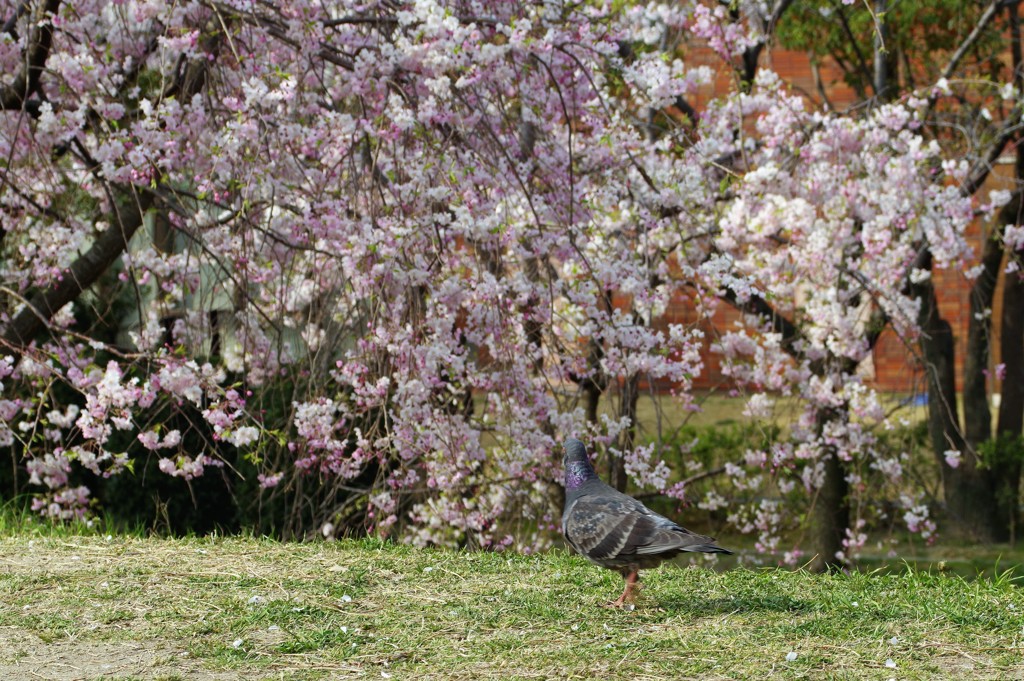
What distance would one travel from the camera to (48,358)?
21.7 feet

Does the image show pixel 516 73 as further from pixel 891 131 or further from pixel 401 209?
pixel 891 131

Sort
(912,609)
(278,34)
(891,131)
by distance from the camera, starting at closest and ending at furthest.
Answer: (912,609) < (278,34) < (891,131)

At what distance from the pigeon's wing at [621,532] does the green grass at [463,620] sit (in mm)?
276

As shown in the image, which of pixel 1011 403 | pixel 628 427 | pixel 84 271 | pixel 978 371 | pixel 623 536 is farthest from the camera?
pixel 1011 403

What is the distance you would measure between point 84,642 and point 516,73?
2983mm

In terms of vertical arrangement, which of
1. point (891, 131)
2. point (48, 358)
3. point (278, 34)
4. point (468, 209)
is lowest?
point (48, 358)

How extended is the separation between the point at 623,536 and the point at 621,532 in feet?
0.06

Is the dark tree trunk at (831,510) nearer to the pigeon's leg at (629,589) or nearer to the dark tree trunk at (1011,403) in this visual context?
the dark tree trunk at (1011,403)

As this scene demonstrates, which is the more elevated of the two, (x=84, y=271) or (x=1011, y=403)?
(x=84, y=271)

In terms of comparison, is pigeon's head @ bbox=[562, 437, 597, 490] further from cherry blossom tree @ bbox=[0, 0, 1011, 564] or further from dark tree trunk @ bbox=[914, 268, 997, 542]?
dark tree trunk @ bbox=[914, 268, 997, 542]

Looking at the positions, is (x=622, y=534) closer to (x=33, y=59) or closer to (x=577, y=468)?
(x=577, y=468)

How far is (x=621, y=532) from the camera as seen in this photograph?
13.2ft

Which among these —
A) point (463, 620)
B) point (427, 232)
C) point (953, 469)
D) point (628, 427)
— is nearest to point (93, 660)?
point (463, 620)

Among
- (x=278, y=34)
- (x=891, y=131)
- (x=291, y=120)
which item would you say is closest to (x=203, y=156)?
(x=291, y=120)
